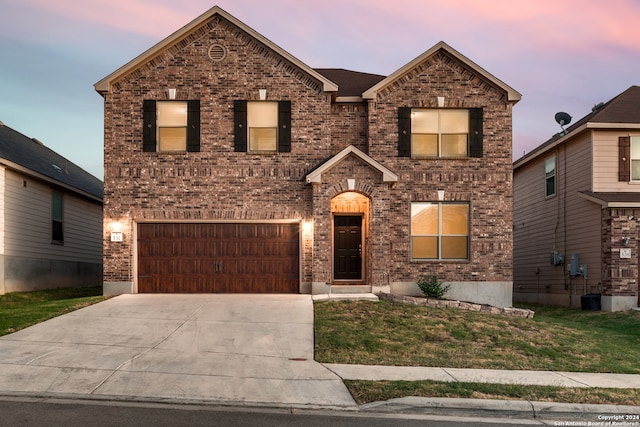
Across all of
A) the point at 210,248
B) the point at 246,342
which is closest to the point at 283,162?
the point at 210,248

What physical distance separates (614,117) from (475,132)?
5367 mm

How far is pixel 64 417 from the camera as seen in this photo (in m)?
7.37

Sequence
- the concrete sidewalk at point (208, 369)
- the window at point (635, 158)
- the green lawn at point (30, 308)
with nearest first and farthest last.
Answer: the concrete sidewalk at point (208, 369), the green lawn at point (30, 308), the window at point (635, 158)

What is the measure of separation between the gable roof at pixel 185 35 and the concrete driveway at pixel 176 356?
22.7ft

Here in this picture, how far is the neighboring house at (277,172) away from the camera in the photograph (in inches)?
719

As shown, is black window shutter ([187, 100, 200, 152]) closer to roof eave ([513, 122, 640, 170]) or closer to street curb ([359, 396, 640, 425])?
street curb ([359, 396, 640, 425])

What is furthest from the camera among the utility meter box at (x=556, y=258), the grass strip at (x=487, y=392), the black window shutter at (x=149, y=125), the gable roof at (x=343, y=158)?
the utility meter box at (x=556, y=258)

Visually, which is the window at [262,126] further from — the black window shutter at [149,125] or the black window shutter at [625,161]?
the black window shutter at [625,161]

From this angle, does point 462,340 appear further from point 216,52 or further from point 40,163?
point 40,163

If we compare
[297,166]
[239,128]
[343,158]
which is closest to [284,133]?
[297,166]

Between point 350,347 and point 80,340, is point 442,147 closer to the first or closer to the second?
point 350,347

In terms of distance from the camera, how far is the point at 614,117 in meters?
20.2

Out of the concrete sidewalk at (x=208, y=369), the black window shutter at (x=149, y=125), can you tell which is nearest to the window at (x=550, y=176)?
the concrete sidewalk at (x=208, y=369)

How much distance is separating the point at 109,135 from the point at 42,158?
27.2 ft
